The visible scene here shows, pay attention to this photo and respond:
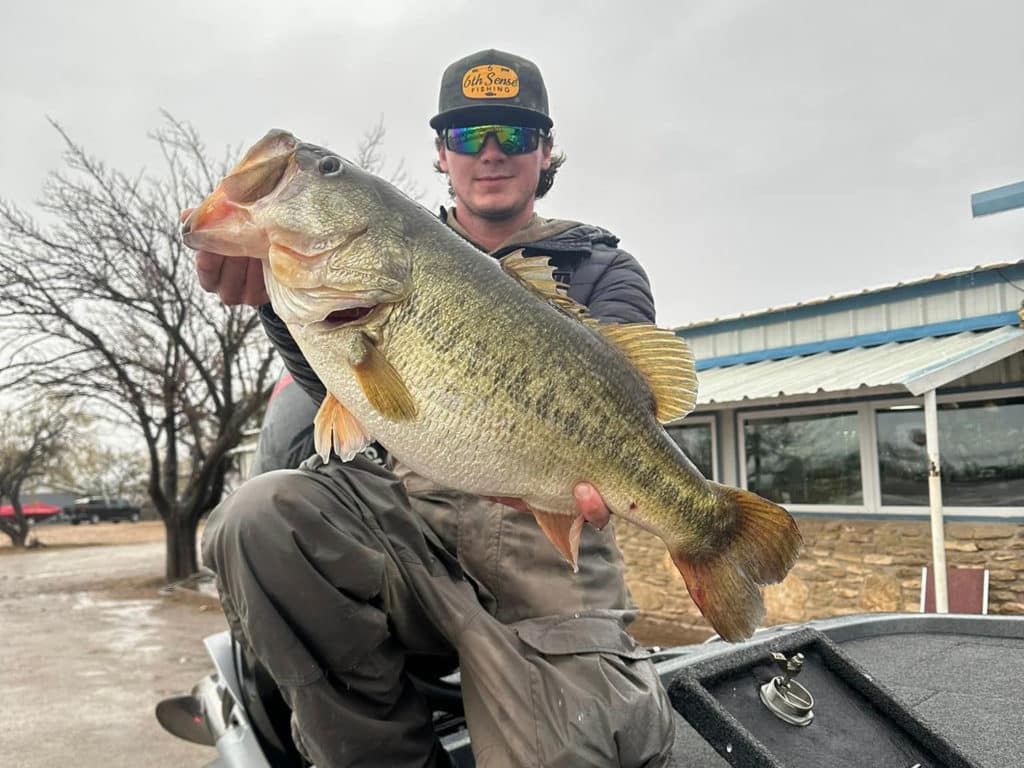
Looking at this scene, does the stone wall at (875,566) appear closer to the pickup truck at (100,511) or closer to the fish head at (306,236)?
the fish head at (306,236)

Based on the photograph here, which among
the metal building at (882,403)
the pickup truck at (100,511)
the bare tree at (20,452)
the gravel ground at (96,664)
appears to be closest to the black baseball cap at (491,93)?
the metal building at (882,403)

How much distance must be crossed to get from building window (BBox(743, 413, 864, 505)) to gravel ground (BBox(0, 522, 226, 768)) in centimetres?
808

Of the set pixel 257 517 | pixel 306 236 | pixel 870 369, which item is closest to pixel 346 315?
pixel 306 236

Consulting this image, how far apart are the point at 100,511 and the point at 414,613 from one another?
59.0 meters

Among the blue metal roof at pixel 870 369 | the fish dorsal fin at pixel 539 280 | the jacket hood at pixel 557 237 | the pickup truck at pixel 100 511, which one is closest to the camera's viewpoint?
the fish dorsal fin at pixel 539 280

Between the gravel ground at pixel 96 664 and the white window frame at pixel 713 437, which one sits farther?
the white window frame at pixel 713 437

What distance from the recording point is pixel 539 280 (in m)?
2.16

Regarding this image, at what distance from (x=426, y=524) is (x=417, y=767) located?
69 centimetres

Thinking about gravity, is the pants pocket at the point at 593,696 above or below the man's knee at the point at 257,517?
below

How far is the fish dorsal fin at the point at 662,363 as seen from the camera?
85.9 inches

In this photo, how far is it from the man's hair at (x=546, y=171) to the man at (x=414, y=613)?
3.82ft

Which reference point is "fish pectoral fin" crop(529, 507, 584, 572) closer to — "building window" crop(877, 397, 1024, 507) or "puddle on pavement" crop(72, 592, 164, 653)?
"building window" crop(877, 397, 1024, 507)

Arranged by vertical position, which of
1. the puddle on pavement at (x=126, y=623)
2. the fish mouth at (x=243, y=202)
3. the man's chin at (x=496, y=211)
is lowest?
the puddle on pavement at (x=126, y=623)

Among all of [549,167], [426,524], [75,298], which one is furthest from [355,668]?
[75,298]
